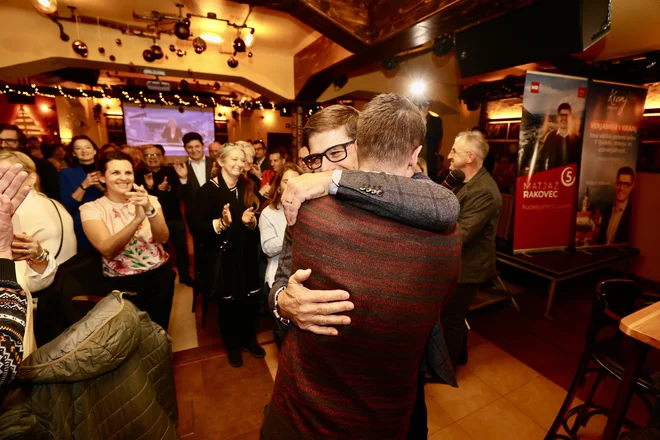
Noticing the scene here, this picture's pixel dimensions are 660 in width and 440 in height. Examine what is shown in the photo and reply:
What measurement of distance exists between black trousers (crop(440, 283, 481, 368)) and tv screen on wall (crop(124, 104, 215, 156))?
12.3 m

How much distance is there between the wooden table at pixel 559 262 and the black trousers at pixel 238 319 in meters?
2.78

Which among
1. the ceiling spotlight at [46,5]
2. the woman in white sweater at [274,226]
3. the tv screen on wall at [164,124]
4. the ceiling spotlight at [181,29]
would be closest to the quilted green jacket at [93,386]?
the woman in white sweater at [274,226]

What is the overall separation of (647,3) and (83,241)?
219 inches

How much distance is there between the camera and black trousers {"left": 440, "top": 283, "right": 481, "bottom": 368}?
7.73 ft

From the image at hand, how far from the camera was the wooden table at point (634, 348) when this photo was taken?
1.31 meters

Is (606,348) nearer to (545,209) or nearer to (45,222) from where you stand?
(545,209)

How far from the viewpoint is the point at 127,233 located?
1944mm

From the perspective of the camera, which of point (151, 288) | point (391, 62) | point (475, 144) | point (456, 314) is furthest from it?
point (391, 62)

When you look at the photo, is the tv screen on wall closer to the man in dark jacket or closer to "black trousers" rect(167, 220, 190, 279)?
"black trousers" rect(167, 220, 190, 279)

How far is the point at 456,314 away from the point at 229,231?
1.76 metres

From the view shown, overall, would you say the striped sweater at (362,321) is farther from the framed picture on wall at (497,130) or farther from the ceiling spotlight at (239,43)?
the framed picture on wall at (497,130)

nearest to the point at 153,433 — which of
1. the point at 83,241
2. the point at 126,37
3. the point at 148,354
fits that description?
the point at 148,354

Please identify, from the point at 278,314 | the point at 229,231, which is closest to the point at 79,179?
the point at 229,231

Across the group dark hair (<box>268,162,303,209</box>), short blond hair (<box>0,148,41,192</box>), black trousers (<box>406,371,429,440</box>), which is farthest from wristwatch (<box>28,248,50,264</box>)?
black trousers (<box>406,371,429,440</box>)
